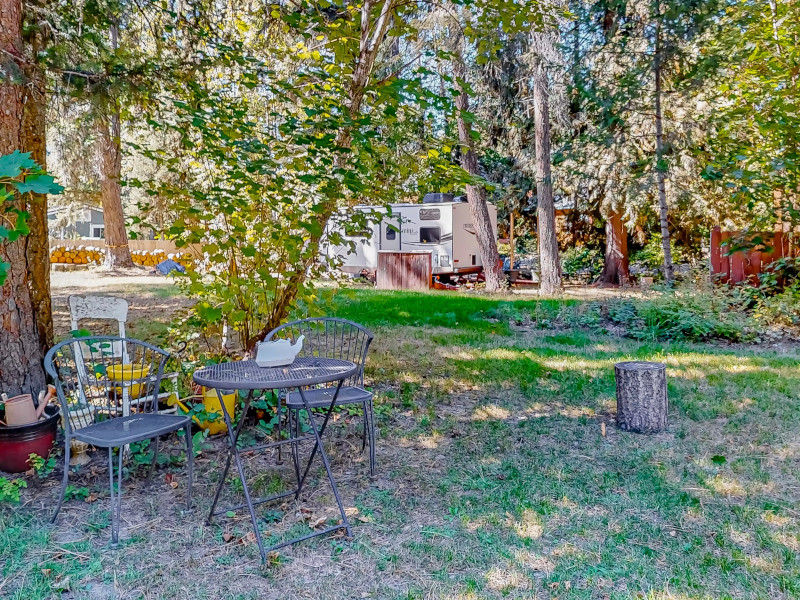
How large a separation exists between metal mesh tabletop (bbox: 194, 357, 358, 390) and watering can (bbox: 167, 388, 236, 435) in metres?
0.77

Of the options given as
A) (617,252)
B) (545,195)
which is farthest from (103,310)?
(617,252)

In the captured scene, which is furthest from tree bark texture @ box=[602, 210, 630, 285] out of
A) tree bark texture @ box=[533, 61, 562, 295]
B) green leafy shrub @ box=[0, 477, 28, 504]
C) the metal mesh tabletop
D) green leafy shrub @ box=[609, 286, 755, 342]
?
green leafy shrub @ box=[0, 477, 28, 504]

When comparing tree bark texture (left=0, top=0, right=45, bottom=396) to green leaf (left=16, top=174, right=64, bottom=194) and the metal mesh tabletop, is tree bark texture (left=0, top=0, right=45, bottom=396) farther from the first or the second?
the metal mesh tabletop

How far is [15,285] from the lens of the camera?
3385 millimetres

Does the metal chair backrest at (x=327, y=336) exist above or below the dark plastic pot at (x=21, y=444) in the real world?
above

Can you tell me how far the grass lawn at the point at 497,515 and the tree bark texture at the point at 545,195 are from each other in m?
7.11

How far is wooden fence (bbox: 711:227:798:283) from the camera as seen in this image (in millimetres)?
8250

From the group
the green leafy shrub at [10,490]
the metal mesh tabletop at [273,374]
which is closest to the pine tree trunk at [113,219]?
the green leafy shrub at [10,490]

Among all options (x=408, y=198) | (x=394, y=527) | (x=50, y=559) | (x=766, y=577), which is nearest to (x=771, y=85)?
(x=408, y=198)

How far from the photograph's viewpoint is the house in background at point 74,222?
18.8 m

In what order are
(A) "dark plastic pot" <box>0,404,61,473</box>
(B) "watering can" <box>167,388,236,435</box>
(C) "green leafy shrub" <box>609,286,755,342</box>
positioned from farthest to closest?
1. (C) "green leafy shrub" <box>609,286,755,342</box>
2. (B) "watering can" <box>167,388,236,435</box>
3. (A) "dark plastic pot" <box>0,404,61,473</box>

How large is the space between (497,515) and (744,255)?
810 centimetres

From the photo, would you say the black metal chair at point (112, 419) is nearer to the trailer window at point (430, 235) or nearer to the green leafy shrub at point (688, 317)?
the green leafy shrub at point (688, 317)

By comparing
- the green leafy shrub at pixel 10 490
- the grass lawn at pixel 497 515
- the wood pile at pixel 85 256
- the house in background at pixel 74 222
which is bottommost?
the grass lawn at pixel 497 515
